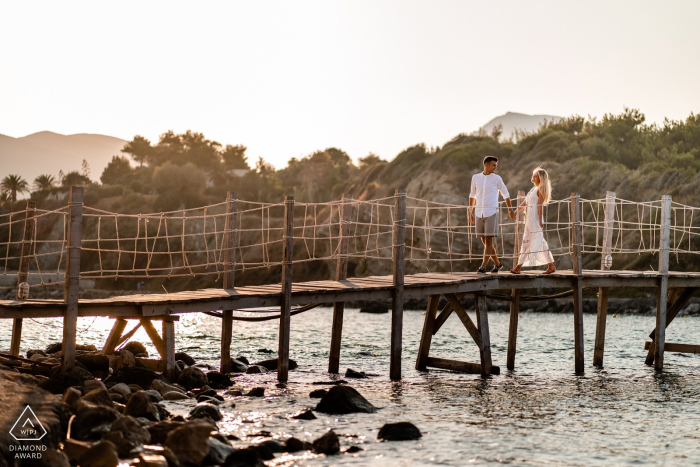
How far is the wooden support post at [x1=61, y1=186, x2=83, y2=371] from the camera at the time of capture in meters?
11.0

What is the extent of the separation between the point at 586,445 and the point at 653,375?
7473 mm

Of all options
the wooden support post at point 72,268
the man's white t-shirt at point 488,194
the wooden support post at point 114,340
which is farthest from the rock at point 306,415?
the man's white t-shirt at point 488,194

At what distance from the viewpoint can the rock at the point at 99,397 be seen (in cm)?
972

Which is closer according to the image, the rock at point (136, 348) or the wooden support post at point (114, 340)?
the wooden support post at point (114, 340)

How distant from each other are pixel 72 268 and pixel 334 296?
431cm

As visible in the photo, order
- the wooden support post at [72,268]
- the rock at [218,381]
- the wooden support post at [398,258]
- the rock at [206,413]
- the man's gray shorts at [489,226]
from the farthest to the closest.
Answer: the man's gray shorts at [489,226], the rock at [218,381], the wooden support post at [398,258], the wooden support post at [72,268], the rock at [206,413]

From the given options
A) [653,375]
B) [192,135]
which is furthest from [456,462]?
[192,135]

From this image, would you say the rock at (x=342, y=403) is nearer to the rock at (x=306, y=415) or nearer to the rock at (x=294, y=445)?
the rock at (x=306, y=415)

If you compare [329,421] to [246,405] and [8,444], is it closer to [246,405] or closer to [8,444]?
[246,405]

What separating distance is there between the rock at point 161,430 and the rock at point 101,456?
102cm

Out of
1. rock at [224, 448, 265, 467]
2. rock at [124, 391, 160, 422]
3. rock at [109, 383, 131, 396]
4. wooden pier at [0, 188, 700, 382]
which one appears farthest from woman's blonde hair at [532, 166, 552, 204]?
rock at [224, 448, 265, 467]

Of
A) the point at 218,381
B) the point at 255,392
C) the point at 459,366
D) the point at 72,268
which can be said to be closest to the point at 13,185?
the point at 218,381

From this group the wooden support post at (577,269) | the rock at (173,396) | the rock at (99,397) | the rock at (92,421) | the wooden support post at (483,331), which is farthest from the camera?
the wooden support post at (483,331)

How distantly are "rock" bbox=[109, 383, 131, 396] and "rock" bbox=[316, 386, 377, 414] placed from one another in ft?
8.90
